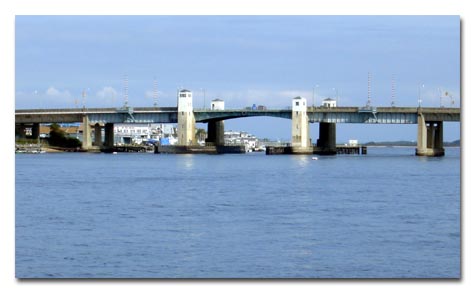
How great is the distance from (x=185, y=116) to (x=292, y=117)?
16.0 meters

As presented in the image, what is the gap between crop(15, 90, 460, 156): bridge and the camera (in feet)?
427

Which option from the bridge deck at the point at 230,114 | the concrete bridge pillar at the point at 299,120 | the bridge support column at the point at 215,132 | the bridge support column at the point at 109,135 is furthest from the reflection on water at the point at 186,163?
the bridge support column at the point at 109,135

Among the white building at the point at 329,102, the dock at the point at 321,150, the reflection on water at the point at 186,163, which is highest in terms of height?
the white building at the point at 329,102

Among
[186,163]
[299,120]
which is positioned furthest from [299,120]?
[186,163]

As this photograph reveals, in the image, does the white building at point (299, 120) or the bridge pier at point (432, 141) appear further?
the white building at point (299, 120)

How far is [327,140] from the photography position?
14838 cm

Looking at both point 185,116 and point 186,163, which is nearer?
point 186,163

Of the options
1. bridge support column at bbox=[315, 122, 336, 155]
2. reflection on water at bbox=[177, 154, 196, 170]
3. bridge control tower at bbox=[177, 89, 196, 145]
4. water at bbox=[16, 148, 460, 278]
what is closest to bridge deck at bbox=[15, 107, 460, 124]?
bridge control tower at bbox=[177, 89, 196, 145]

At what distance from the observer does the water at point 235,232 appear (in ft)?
80.0

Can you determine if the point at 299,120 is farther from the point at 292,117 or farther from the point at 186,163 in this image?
the point at 186,163

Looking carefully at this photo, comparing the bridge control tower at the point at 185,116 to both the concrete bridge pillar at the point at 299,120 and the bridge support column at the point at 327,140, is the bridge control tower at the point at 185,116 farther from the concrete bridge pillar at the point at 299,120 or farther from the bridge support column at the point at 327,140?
the bridge support column at the point at 327,140

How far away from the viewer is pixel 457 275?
2384 cm
